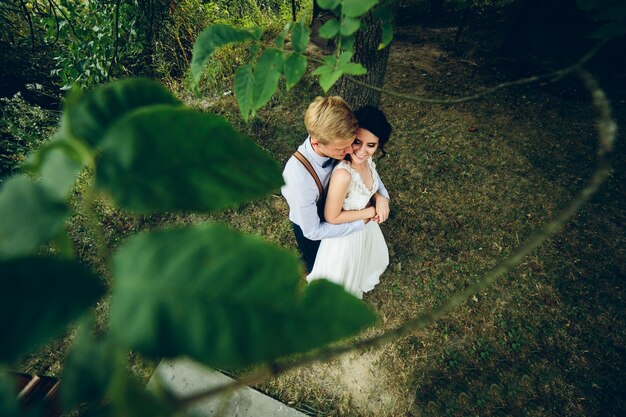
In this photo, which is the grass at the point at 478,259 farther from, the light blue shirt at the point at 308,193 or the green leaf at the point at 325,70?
the green leaf at the point at 325,70

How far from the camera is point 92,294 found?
11.5 inches

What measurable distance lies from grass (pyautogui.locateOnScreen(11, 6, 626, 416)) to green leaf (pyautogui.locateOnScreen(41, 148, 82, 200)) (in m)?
2.99

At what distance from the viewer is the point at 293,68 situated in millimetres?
943

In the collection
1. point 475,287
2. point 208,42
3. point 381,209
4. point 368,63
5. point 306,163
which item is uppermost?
point 208,42

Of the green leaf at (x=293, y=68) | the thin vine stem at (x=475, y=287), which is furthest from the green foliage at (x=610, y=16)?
the green leaf at (x=293, y=68)

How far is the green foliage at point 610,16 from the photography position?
78 cm

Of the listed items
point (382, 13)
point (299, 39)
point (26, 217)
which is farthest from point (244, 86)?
point (26, 217)

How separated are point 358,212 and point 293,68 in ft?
5.98

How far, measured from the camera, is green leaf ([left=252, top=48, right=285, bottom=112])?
0.89 metres

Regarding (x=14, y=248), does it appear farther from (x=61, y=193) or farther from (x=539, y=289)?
(x=539, y=289)

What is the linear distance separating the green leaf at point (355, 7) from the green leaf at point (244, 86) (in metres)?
0.32

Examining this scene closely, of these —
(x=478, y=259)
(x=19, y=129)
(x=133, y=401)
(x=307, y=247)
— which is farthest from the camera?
(x=19, y=129)

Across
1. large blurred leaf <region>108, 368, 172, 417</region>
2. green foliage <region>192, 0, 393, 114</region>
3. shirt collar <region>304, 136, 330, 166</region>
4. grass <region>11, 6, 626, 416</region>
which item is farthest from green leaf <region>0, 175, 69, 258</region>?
grass <region>11, 6, 626, 416</region>

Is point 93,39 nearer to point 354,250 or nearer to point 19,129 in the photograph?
point 19,129
